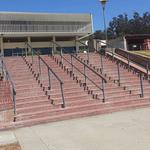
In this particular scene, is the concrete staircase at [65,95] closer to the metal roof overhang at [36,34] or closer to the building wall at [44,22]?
the metal roof overhang at [36,34]

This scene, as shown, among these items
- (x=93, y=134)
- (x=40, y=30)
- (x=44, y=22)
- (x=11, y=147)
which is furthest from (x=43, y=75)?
(x=44, y=22)

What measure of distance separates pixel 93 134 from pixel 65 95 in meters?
4.58

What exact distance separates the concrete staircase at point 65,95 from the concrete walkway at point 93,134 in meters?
0.63

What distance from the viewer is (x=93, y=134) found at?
9969 mm

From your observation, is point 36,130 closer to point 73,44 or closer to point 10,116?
point 10,116

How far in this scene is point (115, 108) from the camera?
13.4 meters

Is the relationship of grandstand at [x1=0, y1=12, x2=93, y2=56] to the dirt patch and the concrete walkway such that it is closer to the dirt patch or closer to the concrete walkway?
the concrete walkway

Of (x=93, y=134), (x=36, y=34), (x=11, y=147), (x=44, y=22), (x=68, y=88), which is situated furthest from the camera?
(x=44, y=22)

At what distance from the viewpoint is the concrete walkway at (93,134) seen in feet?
29.0

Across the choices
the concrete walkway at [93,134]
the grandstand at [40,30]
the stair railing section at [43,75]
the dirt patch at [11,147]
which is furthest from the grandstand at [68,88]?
the grandstand at [40,30]

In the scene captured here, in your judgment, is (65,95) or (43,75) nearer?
(65,95)

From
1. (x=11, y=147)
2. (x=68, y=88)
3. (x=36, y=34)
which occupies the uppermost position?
(x=36, y=34)

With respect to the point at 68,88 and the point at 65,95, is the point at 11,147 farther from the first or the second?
the point at 68,88

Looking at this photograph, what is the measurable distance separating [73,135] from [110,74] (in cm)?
907
